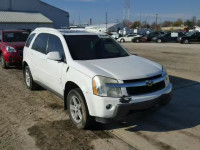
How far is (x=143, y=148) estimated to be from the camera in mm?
3719

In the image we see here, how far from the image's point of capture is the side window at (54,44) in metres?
5.08

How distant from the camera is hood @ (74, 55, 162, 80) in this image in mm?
3975

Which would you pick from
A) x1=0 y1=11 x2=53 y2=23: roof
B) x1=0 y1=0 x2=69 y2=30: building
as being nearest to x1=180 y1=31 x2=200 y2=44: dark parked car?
x1=0 y1=0 x2=69 y2=30: building

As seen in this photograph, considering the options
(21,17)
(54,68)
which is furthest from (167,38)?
(54,68)

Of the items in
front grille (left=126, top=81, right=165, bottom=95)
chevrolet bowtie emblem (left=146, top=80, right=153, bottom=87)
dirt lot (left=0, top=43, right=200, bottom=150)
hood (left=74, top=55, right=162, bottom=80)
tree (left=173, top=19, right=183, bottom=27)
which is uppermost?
tree (left=173, top=19, right=183, bottom=27)

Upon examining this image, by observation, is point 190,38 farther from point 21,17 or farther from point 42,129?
point 42,129

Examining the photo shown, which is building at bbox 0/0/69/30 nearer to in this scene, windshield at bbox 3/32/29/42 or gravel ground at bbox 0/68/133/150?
windshield at bbox 3/32/29/42

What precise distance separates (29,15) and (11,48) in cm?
3285

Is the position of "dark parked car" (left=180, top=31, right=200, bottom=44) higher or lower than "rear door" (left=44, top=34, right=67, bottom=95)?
higher

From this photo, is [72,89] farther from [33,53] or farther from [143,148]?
[33,53]

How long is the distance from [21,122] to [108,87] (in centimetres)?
202

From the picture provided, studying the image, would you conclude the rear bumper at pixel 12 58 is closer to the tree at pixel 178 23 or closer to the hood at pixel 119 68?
the hood at pixel 119 68

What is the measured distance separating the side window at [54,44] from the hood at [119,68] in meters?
0.80

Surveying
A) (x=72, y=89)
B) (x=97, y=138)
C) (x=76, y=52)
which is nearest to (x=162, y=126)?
(x=97, y=138)
